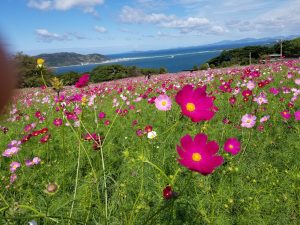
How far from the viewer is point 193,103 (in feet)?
4.66

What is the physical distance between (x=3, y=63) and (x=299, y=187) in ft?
7.29

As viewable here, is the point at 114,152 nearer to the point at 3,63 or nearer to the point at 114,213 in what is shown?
the point at 114,213

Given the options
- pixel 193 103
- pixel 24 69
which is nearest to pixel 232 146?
pixel 193 103

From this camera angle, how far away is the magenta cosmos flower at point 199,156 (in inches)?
47.2

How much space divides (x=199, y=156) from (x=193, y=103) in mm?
236

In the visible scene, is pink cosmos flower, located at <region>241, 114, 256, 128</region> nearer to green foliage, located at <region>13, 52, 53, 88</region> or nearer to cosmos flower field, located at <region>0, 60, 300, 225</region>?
cosmos flower field, located at <region>0, 60, 300, 225</region>

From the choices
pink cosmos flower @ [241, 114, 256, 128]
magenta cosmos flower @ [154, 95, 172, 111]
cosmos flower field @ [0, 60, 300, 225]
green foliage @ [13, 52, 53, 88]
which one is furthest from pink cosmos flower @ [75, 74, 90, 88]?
pink cosmos flower @ [241, 114, 256, 128]

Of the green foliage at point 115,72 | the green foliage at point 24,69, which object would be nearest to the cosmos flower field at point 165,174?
the green foliage at point 24,69

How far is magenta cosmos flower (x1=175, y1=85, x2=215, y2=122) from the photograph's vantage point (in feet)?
4.51

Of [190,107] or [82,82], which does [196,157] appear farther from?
[82,82]

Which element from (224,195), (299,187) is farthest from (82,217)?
(299,187)

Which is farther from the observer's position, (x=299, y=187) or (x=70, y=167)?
(x=70, y=167)

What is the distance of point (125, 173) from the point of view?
8.41 ft

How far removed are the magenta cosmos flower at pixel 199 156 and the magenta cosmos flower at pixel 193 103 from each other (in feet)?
0.29
